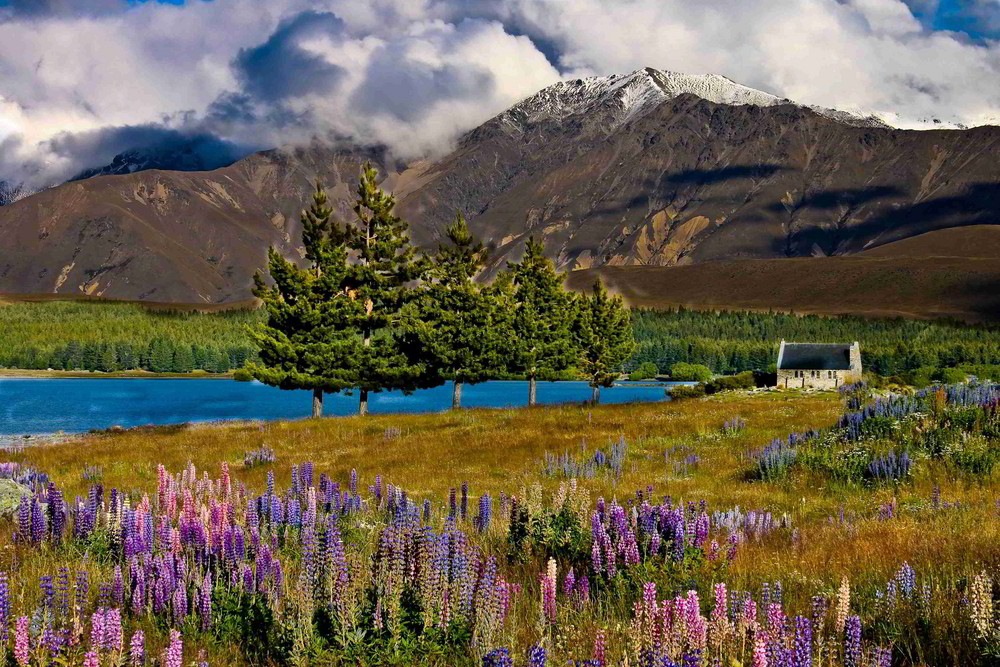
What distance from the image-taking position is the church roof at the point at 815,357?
111 m

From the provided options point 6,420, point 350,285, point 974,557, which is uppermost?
point 350,285

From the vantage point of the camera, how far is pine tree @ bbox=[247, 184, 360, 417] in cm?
4966

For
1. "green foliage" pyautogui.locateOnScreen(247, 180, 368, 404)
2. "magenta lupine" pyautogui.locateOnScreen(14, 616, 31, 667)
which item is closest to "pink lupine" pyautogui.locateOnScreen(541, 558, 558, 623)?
"magenta lupine" pyautogui.locateOnScreen(14, 616, 31, 667)

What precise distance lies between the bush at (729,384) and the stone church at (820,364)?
42.8ft

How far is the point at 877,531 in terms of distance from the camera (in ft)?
34.1

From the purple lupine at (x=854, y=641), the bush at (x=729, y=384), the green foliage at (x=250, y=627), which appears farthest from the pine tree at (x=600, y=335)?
the purple lupine at (x=854, y=641)

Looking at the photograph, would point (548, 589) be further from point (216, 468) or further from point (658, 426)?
point (658, 426)

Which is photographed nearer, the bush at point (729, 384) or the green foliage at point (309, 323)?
the green foliage at point (309, 323)

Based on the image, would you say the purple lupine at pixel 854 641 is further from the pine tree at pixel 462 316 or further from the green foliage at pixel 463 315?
the pine tree at pixel 462 316

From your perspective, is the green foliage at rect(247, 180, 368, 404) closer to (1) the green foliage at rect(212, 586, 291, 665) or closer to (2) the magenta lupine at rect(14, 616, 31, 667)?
(1) the green foliage at rect(212, 586, 291, 665)

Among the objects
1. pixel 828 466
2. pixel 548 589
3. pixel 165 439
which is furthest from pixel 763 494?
pixel 165 439

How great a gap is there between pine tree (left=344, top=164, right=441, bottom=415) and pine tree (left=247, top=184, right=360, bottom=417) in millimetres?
768

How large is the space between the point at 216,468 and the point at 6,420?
68.7 metres

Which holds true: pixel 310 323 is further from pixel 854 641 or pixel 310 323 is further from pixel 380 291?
pixel 854 641
